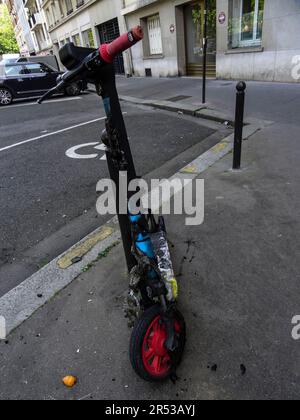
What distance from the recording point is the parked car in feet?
45.3

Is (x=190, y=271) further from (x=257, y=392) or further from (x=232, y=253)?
(x=257, y=392)

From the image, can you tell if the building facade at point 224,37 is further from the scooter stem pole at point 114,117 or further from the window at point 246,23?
the scooter stem pole at point 114,117

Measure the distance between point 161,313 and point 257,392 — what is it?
2.31 ft

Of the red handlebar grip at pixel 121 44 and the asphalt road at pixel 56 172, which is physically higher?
the red handlebar grip at pixel 121 44

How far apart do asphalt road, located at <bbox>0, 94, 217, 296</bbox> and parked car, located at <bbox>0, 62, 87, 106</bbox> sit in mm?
5157

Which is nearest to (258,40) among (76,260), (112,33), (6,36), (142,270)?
(76,260)

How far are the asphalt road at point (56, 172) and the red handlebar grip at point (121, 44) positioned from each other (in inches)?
87.5

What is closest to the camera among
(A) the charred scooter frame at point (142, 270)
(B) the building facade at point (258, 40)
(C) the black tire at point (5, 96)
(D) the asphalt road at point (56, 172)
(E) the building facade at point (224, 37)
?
(A) the charred scooter frame at point (142, 270)

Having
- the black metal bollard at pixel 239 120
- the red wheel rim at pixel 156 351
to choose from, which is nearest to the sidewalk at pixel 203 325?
the red wheel rim at pixel 156 351

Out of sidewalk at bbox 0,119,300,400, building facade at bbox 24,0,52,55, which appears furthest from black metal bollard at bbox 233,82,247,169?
building facade at bbox 24,0,52,55

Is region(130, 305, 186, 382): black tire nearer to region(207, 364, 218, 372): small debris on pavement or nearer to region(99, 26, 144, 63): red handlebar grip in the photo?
region(207, 364, 218, 372): small debris on pavement

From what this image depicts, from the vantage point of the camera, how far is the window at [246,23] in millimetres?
10031

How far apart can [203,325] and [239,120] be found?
296 cm

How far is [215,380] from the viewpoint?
70.7 inches
